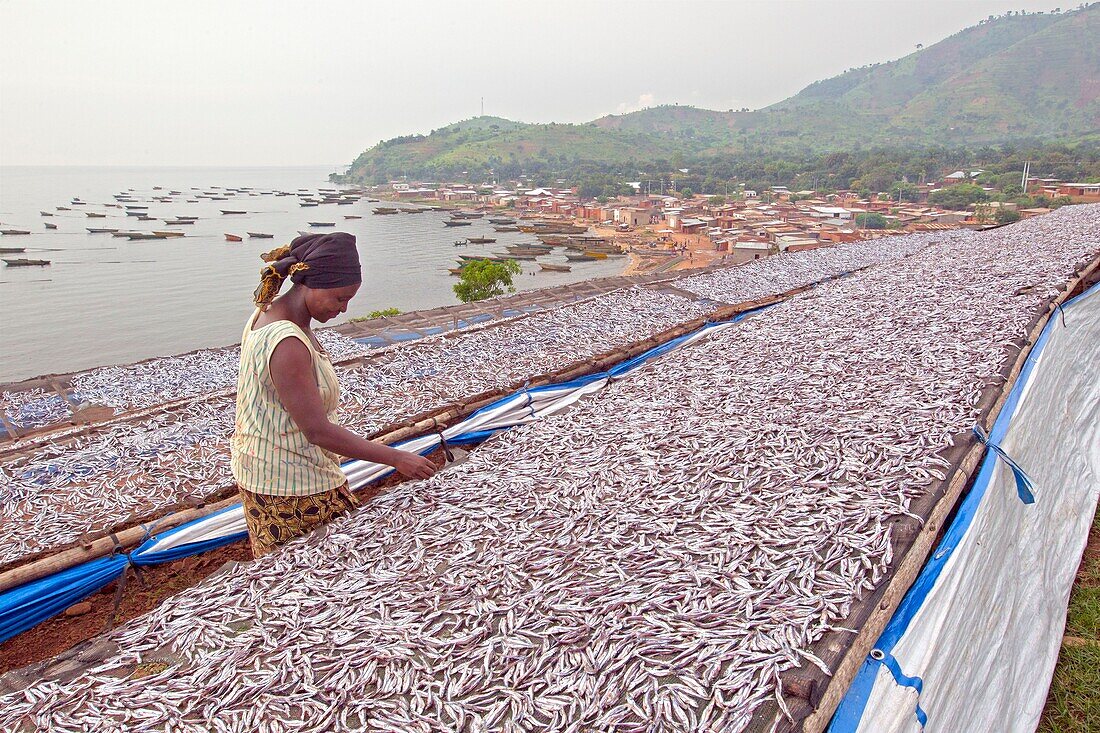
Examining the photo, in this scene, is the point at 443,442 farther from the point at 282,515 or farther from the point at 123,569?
the point at 123,569

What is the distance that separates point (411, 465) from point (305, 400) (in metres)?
0.72

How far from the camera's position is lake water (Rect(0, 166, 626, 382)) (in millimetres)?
28500

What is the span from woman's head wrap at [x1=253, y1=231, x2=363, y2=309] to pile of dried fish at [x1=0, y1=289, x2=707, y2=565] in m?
2.51

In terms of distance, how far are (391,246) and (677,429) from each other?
54638 millimetres

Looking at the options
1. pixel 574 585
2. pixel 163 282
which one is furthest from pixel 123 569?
pixel 163 282

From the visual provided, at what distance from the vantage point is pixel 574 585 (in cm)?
280

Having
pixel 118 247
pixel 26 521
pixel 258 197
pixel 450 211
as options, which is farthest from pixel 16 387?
pixel 258 197

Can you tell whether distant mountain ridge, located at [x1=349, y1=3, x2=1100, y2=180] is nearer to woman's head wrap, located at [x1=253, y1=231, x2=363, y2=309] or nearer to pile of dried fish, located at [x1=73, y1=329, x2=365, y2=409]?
pile of dried fish, located at [x1=73, y1=329, x2=365, y2=409]

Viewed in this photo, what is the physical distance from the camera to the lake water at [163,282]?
93.5 feet

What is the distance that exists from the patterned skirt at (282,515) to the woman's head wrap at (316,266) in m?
1.00

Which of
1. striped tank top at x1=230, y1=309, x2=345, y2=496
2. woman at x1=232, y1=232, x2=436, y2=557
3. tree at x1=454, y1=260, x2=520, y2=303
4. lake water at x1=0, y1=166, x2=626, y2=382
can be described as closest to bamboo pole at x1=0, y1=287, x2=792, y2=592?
woman at x1=232, y1=232, x2=436, y2=557

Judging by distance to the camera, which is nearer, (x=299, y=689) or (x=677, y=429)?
(x=299, y=689)

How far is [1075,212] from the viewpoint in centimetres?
1631

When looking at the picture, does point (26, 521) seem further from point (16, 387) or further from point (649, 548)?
point (649, 548)
